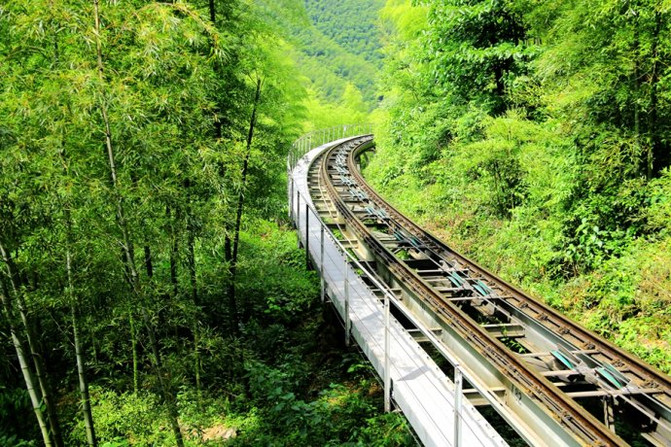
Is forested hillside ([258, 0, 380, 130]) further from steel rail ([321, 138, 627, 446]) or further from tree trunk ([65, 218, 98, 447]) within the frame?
tree trunk ([65, 218, 98, 447])

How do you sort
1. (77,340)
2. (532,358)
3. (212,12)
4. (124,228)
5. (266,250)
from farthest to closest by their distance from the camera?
(266,250)
(212,12)
(532,358)
(77,340)
(124,228)

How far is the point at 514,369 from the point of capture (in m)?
4.36

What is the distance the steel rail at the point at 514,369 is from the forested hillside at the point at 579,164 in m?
1.68

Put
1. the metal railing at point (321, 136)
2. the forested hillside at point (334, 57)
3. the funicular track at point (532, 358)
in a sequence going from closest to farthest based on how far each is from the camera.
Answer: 1. the funicular track at point (532, 358)
2. the forested hillside at point (334, 57)
3. the metal railing at point (321, 136)

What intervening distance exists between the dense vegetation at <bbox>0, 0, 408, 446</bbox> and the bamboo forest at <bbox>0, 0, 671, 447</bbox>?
3cm

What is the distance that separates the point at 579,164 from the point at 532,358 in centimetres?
307

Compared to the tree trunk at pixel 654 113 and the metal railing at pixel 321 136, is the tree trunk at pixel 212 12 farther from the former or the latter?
the metal railing at pixel 321 136

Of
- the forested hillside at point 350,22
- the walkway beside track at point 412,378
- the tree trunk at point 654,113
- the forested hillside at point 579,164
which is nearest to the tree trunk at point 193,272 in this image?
the walkway beside track at point 412,378

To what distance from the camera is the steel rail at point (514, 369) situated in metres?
3.44

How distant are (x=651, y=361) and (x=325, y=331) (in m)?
4.37

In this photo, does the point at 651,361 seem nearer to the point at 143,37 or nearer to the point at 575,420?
the point at 575,420

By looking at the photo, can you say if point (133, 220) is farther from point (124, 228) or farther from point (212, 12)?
point (212, 12)

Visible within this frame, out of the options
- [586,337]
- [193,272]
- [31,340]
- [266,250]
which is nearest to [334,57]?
[266,250]

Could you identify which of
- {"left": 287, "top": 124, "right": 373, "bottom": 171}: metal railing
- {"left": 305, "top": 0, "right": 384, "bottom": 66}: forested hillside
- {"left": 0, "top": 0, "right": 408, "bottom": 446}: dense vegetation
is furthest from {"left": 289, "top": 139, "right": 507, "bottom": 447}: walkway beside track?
{"left": 305, "top": 0, "right": 384, "bottom": 66}: forested hillside
